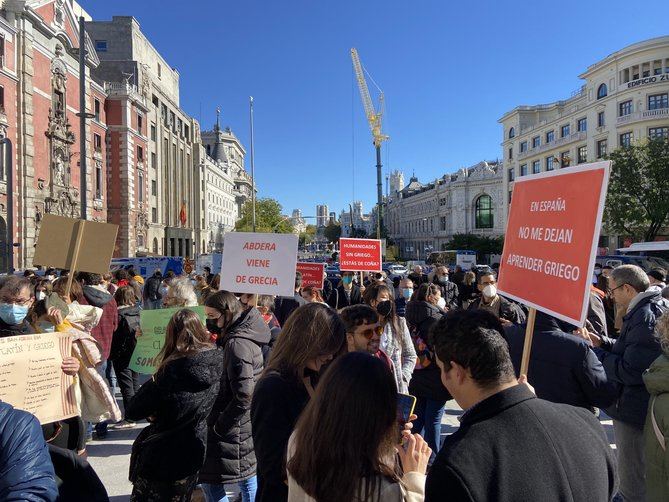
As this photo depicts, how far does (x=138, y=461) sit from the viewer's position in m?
3.14

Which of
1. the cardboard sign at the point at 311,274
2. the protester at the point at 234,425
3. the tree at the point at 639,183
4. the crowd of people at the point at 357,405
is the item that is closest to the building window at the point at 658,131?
the tree at the point at 639,183

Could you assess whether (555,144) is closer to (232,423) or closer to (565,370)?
(565,370)

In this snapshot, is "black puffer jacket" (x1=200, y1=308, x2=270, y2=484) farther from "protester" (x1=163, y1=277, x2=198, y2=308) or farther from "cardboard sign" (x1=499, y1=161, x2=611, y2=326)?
"protester" (x1=163, y1=277, x2=198, y2=308)

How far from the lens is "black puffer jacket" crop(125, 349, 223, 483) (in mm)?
3127

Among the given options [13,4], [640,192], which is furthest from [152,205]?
[640,192]

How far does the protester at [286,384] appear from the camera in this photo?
2.43 metres

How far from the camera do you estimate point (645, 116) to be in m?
42.6

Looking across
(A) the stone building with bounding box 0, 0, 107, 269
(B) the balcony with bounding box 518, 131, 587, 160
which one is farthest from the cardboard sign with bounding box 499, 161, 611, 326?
(B) the balcony with bounding box 518, 131, 587, 160

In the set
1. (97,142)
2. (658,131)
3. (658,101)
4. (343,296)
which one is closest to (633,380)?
(343,296)

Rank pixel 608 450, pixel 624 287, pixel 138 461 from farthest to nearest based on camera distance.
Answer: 1. pixel 624 287
2. pixel 138 461
3. pixel 608 450

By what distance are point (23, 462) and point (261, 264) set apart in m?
3.78

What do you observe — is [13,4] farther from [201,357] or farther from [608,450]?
[608,450]

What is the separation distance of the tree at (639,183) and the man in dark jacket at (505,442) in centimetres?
3461

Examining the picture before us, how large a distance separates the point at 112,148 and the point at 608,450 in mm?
41553
